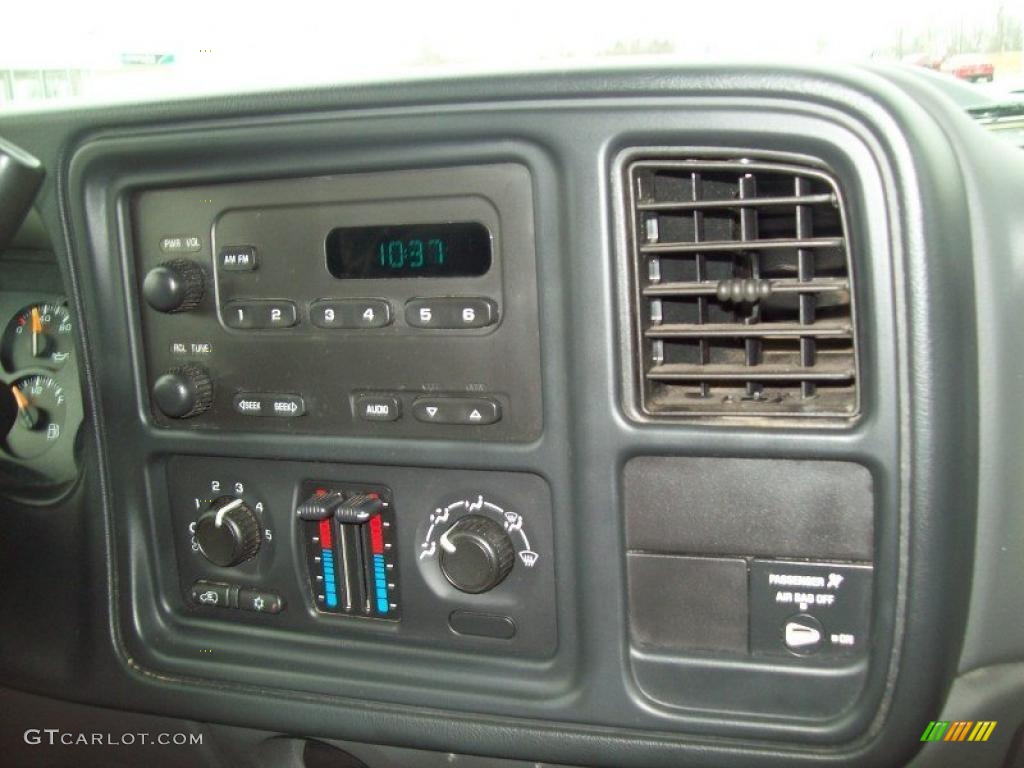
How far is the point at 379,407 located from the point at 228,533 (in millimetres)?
285

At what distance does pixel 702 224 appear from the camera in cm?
109

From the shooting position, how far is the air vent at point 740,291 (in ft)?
3.41

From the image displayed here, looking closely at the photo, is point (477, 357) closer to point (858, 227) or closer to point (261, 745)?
point (858, 227)

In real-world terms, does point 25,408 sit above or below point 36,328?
below

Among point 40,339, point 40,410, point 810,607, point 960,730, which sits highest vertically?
point 40,339

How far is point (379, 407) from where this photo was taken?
4.01 feet

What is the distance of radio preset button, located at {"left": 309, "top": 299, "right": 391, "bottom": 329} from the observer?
47.4 inches

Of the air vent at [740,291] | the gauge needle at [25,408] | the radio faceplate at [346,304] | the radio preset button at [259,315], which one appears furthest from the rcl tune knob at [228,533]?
the air vent at [740,291]

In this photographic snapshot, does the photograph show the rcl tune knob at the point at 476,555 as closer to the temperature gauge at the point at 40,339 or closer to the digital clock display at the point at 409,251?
the digital clock display at the point at 409,251

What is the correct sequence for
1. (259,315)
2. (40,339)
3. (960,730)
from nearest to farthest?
(960,730) < (259,315) < (40,339)

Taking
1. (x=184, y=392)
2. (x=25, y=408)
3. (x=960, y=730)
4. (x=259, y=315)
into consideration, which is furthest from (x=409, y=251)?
(x=960, y=730)

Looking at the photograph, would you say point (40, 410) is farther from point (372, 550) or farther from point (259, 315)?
point (372, 550)

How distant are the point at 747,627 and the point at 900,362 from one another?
1.14ft

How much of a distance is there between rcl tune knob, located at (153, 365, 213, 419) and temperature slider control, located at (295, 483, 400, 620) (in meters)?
0.18
